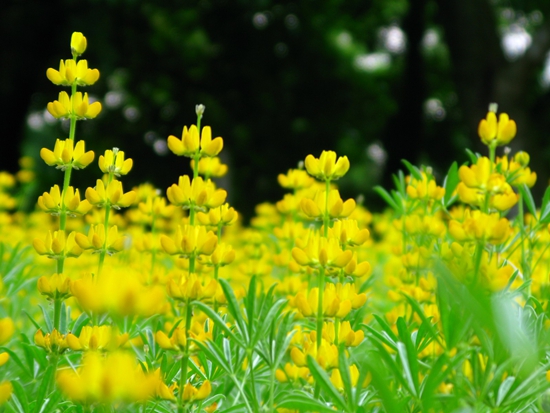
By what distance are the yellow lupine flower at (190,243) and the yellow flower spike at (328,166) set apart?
19cm

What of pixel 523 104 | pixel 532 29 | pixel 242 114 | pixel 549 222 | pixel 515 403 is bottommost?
pixel 515 403

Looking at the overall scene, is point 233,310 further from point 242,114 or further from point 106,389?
point 242,114

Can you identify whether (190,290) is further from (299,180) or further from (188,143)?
(299,180)

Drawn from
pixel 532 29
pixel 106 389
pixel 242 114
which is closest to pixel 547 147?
pixel 532 29

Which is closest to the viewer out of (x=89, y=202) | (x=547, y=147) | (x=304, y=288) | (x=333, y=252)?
(x=333, y=252)

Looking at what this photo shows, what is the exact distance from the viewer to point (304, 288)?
4.03 feet

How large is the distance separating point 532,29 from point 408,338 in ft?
36.4

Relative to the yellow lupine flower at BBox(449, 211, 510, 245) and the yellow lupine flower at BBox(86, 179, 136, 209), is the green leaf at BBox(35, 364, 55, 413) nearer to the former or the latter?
the yellow lupine flower at BBox(86, 179, 136, 209)

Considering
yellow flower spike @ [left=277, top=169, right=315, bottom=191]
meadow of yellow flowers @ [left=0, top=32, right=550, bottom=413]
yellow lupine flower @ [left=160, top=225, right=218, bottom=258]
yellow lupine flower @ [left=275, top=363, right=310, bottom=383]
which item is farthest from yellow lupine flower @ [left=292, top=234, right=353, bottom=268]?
yellow flower spike @ [left=277, top=169, right=315, bottom=191]

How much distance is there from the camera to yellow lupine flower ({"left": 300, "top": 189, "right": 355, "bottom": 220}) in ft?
2.67

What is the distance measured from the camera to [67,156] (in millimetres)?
957

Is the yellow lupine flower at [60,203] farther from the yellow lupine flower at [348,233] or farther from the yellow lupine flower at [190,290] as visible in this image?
the yellow lupine flower at [348,233]

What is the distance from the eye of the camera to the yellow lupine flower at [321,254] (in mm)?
768

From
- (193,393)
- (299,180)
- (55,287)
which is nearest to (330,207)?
(193,393)
